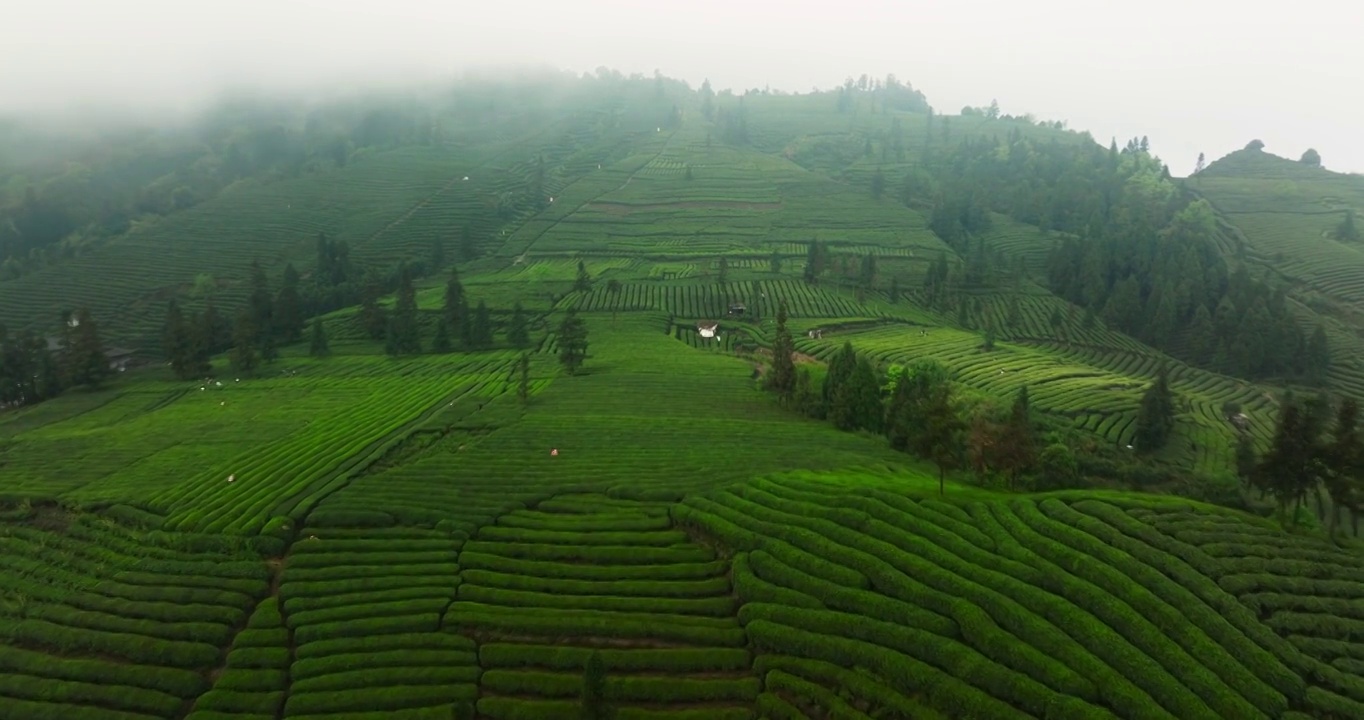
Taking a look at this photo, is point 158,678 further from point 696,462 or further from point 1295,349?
point 1295,349

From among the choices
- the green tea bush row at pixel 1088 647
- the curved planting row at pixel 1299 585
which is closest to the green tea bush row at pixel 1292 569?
the curved planting row at pixel 1299 585

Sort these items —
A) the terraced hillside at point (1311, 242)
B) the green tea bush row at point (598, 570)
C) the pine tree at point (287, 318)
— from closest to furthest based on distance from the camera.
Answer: the green tea bush row at point (598, 570), the pine tree at point (287, 318), the terraced hillside at point (1311, 242)

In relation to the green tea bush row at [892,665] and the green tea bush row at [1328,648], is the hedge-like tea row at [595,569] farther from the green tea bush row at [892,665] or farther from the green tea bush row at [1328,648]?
the green tea bush row at [1328,648]

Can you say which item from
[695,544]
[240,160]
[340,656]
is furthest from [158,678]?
[240,160]

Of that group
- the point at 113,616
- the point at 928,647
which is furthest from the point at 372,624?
the point at 928,647

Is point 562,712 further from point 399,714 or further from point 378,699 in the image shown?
point 378,699

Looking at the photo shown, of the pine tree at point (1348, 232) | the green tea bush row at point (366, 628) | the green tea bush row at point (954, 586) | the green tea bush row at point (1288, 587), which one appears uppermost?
the pine tree at point (1348, 232)

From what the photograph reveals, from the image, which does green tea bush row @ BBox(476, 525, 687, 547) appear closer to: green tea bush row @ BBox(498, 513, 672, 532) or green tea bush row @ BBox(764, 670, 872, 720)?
green tea bush row @ BBox(498, 513, 672, 532)
